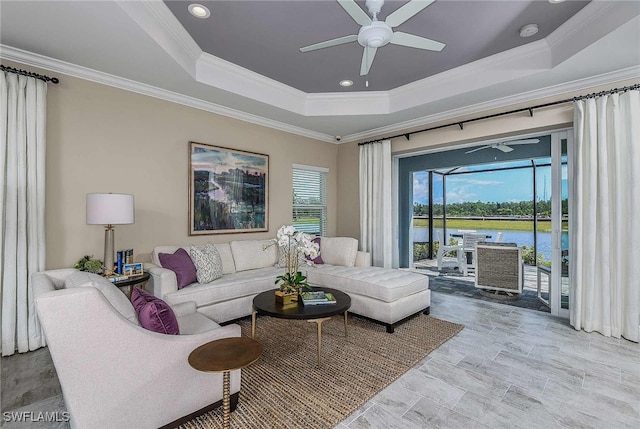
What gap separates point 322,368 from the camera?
2.49 metres

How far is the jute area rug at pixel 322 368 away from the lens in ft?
6.30

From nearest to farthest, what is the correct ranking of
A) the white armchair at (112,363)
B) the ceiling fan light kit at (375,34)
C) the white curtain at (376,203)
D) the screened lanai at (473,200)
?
the white armchair at (112,363), the ceiling fan light kit at (375,34), the white curtain at (376,203), the screened lanai at (473,200)

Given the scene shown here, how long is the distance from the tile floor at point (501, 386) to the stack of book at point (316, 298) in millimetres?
883

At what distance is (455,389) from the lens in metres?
2.21

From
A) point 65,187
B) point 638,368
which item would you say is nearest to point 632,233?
point 638,368

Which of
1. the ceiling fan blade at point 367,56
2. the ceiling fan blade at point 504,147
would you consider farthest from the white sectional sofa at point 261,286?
the ceiling fan blade at point 504,147

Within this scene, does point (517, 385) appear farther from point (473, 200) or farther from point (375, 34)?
point (473, 200)

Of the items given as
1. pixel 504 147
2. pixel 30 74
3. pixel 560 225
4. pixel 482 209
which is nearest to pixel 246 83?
pixel 30 74

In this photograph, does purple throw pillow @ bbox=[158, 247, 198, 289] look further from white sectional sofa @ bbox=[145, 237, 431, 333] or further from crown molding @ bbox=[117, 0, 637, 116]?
crown molding @ bbox=[117, 0, 637, 116]

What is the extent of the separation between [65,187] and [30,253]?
714mm

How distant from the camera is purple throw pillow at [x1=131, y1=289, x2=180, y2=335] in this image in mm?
1733

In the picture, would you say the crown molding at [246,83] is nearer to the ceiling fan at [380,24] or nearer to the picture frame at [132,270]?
the ceiling fan at [380,24]

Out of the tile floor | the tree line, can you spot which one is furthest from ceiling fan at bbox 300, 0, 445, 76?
the tree line

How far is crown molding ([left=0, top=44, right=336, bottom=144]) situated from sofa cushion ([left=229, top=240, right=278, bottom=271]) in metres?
1.91
